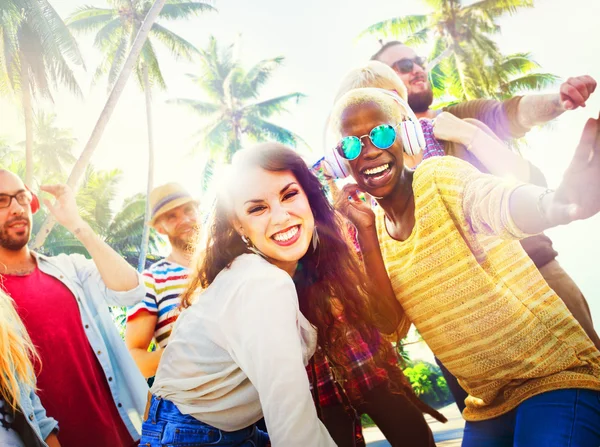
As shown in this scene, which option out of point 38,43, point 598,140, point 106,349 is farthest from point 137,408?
point 38,43

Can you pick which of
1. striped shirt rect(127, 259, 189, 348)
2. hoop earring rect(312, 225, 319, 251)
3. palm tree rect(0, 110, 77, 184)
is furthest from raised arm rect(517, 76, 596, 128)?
palm tree rect(0, 110, 77, 184)

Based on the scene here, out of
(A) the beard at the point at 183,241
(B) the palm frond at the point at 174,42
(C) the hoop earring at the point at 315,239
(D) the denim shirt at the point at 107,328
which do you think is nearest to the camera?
(C) the hoop earring at the point at 315,239

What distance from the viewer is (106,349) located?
3.04 m

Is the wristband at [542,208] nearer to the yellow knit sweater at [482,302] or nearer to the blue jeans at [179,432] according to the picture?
the yellow knit sweater at [482,302]

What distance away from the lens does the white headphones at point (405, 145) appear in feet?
6.82

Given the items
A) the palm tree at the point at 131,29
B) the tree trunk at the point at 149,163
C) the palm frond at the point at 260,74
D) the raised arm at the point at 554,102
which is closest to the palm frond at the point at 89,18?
the palm tree at the point at 131,29

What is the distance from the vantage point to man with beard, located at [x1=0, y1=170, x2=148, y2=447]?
2.72 metres

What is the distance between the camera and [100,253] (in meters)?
2.81

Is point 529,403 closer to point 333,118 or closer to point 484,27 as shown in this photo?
point 333,118

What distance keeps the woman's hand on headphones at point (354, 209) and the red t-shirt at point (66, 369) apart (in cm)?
192

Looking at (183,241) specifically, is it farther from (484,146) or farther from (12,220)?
(484,146)

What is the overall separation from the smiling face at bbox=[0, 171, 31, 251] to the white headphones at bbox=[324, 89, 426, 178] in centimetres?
209

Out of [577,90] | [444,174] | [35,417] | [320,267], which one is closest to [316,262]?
[320,267]

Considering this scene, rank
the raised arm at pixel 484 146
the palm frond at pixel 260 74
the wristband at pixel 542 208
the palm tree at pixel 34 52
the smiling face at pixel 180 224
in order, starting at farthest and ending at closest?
1. the palm frond at pixel 260 74
2. the palm tree at pixel 34 52
3. the smiling face at pixel 180 224
4. the raised arm at pixel 484 146
5. the wristband at pixel 542 208
